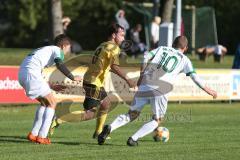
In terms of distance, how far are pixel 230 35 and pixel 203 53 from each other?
25.1 meters

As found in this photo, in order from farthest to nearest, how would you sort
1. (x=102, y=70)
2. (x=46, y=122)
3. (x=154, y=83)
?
(x=102, y=70), (x=46, y=122), (x=154, y=83)

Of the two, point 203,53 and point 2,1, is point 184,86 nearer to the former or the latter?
point 203,53

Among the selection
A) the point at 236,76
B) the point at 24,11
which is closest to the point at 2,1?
the point at 24,11

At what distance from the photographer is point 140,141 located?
14.1 m

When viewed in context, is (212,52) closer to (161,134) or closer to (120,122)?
(161,134)

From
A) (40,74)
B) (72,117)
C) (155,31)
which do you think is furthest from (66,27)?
(40,74)

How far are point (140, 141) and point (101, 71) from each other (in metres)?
1.51

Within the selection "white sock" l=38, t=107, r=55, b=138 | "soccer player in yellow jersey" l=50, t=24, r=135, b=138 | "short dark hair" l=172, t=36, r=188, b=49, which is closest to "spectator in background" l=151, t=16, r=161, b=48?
"soccer player in yellow jersey" l=50, t=24, r=135, b=138

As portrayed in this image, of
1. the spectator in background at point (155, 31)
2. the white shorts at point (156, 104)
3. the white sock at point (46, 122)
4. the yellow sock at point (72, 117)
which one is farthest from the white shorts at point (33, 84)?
the spectator in background at point (155, 31)

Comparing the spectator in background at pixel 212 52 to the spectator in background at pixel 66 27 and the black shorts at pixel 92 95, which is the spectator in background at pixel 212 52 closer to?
the spectator in background at pixel 66 27

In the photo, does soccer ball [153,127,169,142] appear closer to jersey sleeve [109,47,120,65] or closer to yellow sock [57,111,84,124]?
jersey sleeve [109,47,120,65]

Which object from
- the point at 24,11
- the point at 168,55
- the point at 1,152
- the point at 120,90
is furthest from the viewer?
the point at 24,11

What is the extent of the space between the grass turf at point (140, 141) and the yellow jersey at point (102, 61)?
116 cm

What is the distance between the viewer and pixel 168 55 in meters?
13.0
